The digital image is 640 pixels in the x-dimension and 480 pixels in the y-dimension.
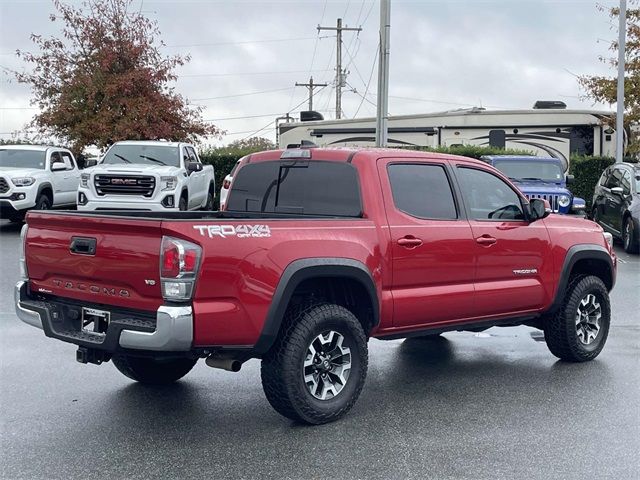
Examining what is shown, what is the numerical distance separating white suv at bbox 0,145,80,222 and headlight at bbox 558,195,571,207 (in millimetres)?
11054

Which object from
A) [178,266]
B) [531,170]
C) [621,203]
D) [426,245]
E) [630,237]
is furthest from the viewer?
[531,170]

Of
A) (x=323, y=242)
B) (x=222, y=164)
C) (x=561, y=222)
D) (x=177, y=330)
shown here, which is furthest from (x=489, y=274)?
(x=222, y=164)

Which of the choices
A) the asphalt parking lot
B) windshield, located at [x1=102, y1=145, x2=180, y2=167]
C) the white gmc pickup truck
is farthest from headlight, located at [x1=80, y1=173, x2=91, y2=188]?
the asphalt parking lot

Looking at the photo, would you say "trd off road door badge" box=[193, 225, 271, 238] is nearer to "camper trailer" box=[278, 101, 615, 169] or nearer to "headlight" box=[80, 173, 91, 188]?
"headlight" box=[80, 173, 91, 188]

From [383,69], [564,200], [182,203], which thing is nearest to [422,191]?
[564,200]

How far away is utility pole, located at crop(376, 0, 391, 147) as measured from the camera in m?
19.0

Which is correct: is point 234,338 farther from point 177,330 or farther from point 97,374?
point 97,374

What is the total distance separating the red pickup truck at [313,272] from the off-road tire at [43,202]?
41.2ft

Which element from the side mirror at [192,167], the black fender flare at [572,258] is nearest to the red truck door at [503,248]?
the black fender flare at [572,258]

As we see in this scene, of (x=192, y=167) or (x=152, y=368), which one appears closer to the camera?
(x=152, y=368)

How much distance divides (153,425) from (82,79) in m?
23.6

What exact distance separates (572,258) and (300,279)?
10.2 ft

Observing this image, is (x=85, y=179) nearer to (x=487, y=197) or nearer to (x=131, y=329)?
(x=487, y=197)

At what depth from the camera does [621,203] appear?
16.7 m
